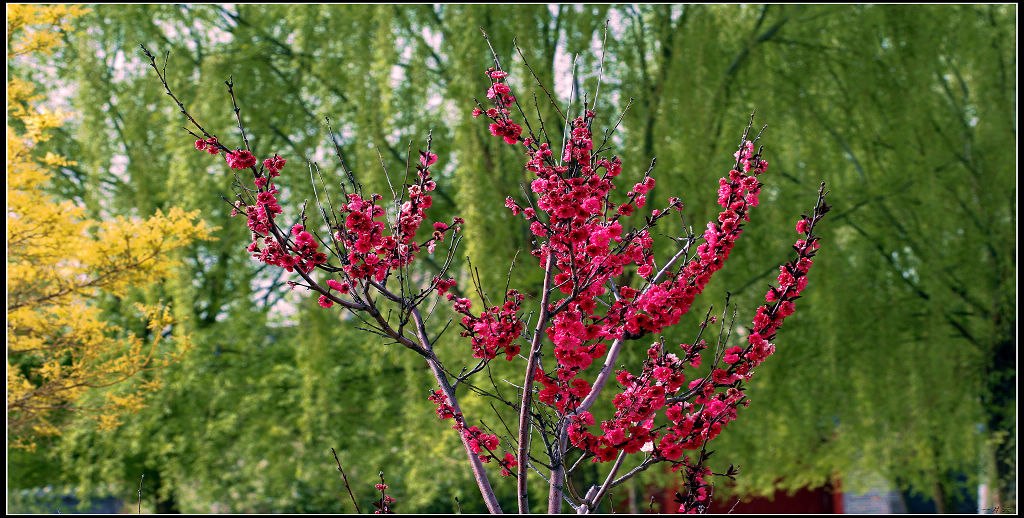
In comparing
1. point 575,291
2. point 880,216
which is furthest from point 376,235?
point 880,216

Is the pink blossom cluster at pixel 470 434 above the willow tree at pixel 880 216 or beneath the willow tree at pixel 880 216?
beneath

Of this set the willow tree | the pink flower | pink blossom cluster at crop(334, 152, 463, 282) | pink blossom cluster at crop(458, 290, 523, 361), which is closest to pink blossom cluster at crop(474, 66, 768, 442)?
pink blossom cluster at crop(458, 290, 523, 361)

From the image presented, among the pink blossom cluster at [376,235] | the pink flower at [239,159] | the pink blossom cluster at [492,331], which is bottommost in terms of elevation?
the pink blossom cluster at [492,331]

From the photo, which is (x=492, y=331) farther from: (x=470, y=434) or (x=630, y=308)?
(x=630, y=308)

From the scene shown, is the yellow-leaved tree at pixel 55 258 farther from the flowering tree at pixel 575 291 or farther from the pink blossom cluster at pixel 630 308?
the pink blossom cluster at pixel 630 308

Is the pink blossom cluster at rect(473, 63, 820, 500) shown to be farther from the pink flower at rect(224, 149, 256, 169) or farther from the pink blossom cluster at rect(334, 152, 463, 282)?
the pink flower at rect(224, 149, 256, 169)

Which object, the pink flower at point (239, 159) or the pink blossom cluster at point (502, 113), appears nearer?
the pink flower at point (239, 159)

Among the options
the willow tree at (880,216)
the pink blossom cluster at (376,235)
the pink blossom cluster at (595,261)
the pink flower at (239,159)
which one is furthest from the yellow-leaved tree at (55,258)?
the pink blossom cluster at (595,261)

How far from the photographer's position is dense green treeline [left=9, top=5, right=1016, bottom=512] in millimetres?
6090

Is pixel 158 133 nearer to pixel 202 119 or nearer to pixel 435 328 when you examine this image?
pixel 202 119

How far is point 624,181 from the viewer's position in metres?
5.68

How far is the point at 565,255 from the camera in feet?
7.27

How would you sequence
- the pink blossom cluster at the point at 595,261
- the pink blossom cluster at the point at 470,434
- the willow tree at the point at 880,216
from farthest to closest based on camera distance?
the willow tree at the point at 880,216 < the pink blossom cluster at the point at 470,434 < the pink blossom cluster at the point at 595,261

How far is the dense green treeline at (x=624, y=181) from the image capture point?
609 cm
